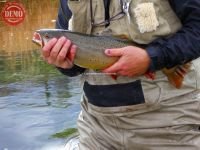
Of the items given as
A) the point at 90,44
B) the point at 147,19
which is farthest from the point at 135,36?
the point at 90,44

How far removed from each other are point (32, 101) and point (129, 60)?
4.52 m

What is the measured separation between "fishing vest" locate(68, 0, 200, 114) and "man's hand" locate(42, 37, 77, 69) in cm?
22

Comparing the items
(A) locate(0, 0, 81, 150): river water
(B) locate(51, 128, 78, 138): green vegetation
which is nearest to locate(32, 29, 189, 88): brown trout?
(A) locate(0, 0, 81, 150): river water

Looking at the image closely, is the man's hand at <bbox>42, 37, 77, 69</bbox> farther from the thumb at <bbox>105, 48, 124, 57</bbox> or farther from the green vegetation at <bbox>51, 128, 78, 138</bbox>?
the green vegetation at <bbox>51, 128, 78, 138</bbox>

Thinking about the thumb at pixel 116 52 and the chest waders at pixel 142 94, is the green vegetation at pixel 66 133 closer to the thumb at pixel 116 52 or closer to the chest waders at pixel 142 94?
the chest waders at pixel 142 94

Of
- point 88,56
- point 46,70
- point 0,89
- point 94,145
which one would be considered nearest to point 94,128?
Result: point 94,145

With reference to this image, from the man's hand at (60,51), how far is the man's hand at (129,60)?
18 centimetres

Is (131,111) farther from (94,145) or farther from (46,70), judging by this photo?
(46,70)

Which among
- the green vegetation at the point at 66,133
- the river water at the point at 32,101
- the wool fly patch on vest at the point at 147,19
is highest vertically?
the wool fly patch on vest at the point at 147,19

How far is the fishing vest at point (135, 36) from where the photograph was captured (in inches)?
104

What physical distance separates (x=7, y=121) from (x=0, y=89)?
159cm

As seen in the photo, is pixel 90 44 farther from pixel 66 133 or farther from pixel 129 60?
pixel 66 133

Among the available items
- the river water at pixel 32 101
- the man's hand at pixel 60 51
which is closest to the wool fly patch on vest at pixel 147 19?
the man's hand at pixel 60 51

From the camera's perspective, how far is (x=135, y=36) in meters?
2.66
